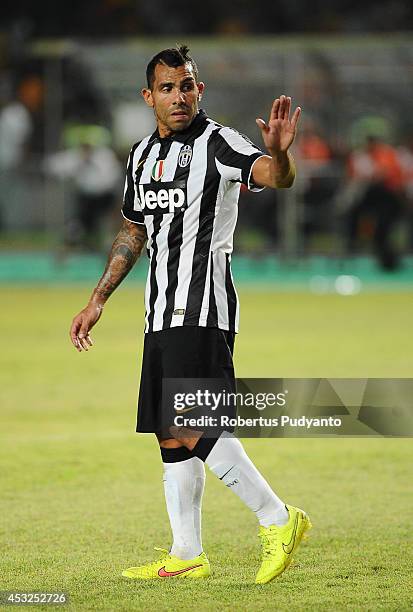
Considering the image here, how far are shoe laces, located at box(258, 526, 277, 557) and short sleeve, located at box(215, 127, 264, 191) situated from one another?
1.40 meters

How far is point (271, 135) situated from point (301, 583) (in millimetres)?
1861

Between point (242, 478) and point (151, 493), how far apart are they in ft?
7.01

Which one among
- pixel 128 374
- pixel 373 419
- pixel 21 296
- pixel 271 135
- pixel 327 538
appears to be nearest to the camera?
pixel 271 135

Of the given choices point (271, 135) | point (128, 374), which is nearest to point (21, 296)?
point (128, 374)

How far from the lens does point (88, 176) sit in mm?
23422

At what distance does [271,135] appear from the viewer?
502cm

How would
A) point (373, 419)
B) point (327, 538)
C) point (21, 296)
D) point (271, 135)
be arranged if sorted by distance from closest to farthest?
point (271, 135) < point (373, 419) < point (327, 538) < point (21, 296)

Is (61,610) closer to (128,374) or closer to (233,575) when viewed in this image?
(233,575)

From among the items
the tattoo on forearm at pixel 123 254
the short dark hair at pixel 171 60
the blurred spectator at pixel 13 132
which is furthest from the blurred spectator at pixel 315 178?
the short dark hair at pixel 171 60

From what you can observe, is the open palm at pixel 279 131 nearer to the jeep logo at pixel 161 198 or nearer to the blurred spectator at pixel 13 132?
the jeep logo at pixel 161 198

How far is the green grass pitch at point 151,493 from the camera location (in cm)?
547

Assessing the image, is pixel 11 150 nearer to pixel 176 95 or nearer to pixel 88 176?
pixel 88 176

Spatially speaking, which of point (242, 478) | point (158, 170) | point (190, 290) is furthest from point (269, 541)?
point (158, 170)

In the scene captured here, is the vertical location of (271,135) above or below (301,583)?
above
